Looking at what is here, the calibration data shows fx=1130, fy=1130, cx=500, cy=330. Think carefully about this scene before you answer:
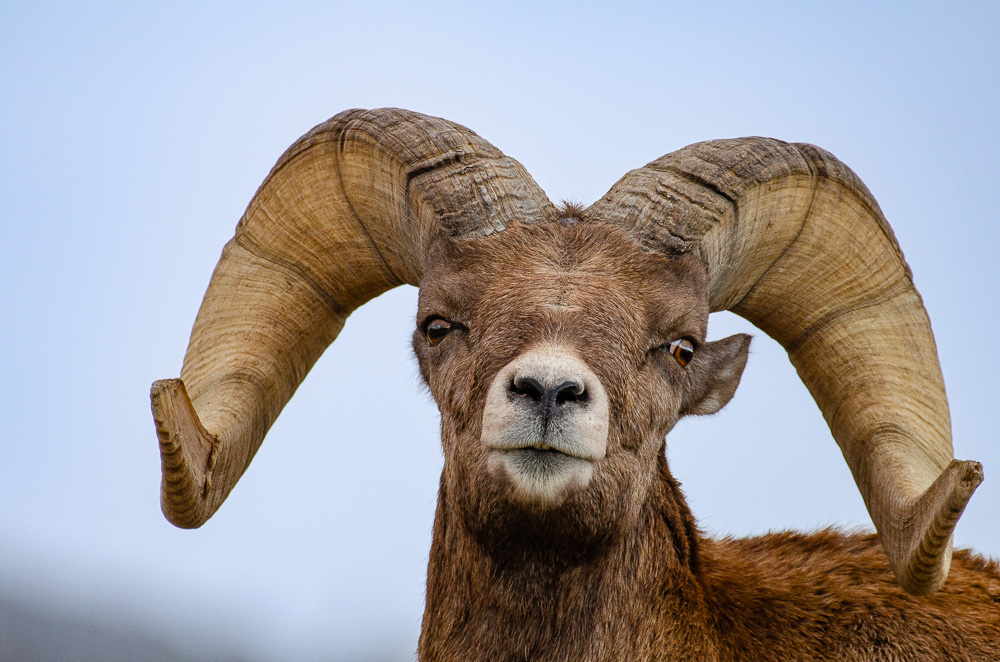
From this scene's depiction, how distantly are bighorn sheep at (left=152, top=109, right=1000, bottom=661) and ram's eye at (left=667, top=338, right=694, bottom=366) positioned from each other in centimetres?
2

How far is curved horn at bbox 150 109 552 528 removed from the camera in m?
6.29

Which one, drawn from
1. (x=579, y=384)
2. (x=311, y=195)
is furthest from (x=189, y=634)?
(x=579, y=384)

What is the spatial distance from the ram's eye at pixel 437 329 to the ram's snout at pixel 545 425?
989mm

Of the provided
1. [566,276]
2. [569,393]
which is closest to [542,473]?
[569,393]

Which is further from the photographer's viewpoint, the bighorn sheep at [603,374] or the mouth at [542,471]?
the bighorn sheep at [603,374]

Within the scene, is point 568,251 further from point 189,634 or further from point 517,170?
point 189,634

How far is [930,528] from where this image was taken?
5.27 m

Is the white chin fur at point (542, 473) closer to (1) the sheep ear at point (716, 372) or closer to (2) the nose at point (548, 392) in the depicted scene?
(2) the nose at point (548, 392)

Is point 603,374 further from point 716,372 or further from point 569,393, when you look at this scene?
point 716,372

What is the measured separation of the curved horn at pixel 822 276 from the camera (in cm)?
627

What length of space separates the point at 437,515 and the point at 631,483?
1.32m

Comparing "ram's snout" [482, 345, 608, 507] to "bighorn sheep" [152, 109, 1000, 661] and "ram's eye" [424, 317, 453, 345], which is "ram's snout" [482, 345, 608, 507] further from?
"ram's eye" [424, 317, 453, 345]

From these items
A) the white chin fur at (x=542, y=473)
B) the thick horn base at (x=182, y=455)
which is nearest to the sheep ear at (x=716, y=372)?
the white chin fur at (x=542, y=473)

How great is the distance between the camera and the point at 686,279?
621 centimetres
